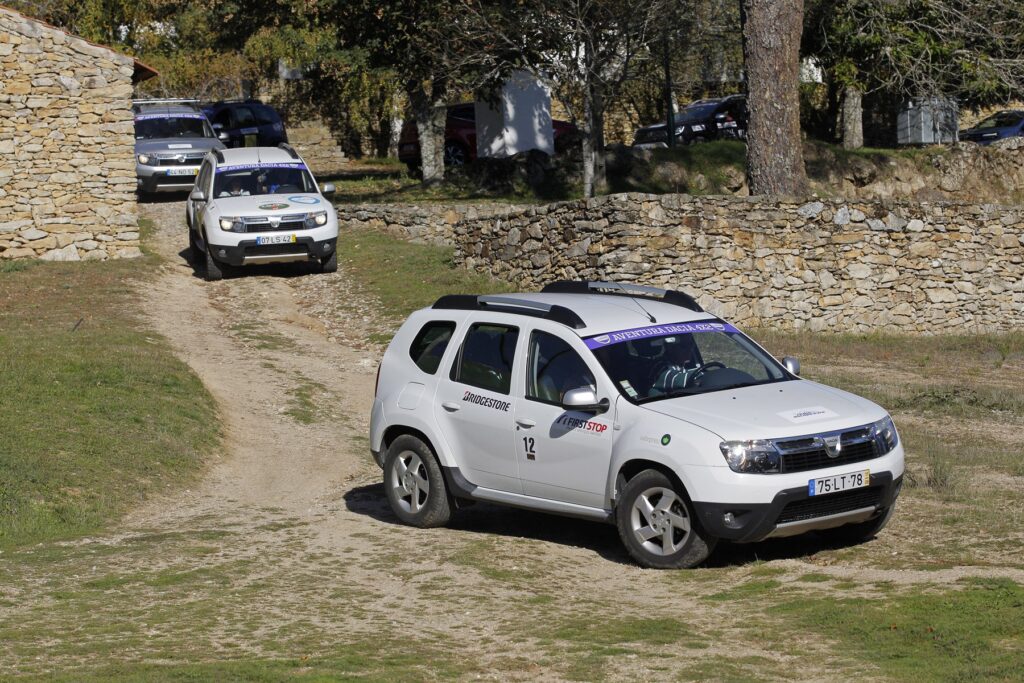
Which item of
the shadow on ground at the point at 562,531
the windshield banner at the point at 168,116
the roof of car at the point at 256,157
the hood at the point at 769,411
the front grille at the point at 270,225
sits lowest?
the shadow on ground at the point at 562,531

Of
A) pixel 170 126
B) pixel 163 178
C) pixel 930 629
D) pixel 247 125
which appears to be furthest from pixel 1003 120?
pixel 930 629

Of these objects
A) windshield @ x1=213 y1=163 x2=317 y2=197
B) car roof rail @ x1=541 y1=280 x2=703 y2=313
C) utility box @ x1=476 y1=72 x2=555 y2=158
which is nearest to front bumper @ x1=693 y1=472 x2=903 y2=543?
car roof rail @ x1=541 y1=280 x2=703 y2=313

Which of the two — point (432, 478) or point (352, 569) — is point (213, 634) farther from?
point (432, 478)

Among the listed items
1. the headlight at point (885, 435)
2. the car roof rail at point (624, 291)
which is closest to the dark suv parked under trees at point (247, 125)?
the car roof rail at point (624, 291)

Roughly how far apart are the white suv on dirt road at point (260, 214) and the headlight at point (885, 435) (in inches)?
587

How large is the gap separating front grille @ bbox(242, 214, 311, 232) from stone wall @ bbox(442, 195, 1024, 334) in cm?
321

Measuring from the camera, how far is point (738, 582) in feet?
25.9

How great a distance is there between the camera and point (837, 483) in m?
7.91

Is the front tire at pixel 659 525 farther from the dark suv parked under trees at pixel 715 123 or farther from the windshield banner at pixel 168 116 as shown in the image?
the dark suv parked under trees at pixel 715 123

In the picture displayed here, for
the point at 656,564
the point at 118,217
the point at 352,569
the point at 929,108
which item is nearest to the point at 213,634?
the point at 352,569

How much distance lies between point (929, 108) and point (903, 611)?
108 feet

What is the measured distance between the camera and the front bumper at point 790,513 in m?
7.74

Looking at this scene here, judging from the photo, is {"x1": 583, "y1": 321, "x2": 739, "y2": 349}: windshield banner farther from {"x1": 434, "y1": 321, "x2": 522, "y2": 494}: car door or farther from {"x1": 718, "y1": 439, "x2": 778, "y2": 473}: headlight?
{"x1": 718, "y1": 439, "x2": 778, "y2": 473}: headlight

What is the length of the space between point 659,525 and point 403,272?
581 inches
